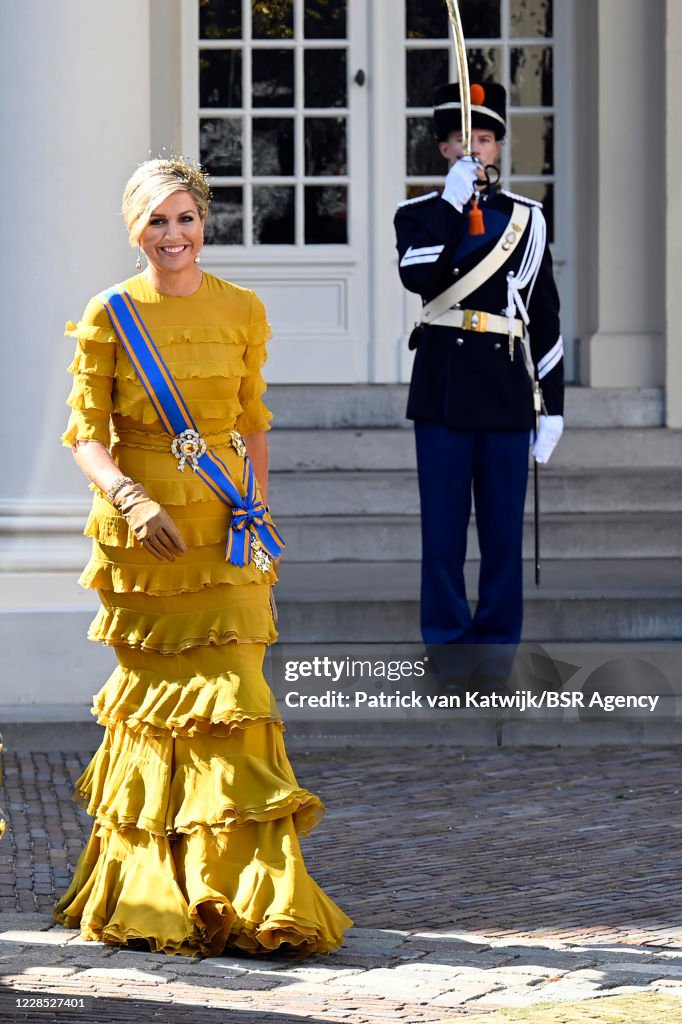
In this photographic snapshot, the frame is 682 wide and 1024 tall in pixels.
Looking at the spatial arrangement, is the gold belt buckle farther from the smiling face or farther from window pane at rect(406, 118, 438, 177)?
window pane at rect(406, 118, 438, 177)

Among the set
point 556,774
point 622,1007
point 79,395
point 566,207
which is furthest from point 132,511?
point 566,207

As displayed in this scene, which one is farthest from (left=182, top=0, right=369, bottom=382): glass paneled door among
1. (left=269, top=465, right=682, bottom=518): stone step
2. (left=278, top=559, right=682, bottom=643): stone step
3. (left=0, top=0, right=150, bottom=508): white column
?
(left=0, top=0, right=150, bottom=508): white column

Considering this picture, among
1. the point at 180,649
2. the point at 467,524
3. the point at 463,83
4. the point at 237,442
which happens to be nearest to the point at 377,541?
the point at 467,524

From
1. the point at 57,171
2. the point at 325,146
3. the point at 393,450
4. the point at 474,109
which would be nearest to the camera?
the point at 474,109

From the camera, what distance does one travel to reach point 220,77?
1027 cm

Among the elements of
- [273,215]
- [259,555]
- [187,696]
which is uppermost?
[273,215]

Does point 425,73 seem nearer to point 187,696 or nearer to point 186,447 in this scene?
point 186,447

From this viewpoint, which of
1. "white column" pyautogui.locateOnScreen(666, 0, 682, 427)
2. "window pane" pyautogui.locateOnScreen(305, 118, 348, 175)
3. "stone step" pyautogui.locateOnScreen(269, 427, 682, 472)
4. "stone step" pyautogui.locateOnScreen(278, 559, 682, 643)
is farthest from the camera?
"window pane" pyautogui.locateOnScreen(305, 118, 348, 175)

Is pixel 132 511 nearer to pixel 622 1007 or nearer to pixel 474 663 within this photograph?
pixel 622 1007

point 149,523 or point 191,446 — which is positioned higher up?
point 191,446

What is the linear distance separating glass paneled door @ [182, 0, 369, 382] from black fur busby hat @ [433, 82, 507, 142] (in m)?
3.32

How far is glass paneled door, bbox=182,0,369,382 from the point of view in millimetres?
10219

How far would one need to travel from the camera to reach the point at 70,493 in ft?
24.3

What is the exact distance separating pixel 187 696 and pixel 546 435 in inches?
110
